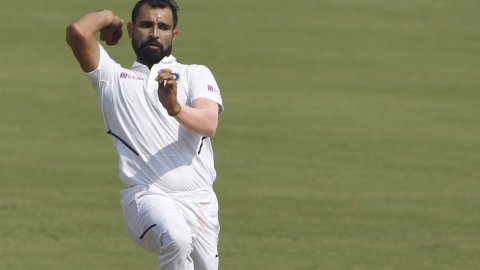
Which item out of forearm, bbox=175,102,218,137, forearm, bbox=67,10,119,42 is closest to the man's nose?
forearm, bbox=67,10,119,42

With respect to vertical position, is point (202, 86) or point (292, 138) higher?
point (202, 86)

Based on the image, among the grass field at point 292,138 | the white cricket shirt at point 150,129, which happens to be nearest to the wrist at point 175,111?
the white cricket shirt at point 150,129

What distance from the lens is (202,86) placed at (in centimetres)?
928

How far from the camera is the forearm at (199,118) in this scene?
877 cm

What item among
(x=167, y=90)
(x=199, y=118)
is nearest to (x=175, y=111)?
(x=167, y=90)

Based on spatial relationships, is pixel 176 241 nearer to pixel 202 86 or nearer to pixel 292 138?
pixel 202 86

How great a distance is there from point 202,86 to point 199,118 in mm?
455

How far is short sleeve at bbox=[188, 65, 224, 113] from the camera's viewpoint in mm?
9227

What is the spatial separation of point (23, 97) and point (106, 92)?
1136 cm

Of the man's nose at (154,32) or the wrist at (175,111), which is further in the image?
the man's nose at (154,32)

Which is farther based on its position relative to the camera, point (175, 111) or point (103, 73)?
point (103, 73)

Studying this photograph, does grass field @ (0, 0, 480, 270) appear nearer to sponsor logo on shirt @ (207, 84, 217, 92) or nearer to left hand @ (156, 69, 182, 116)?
sponsor logo on shirt @ (207, 84, 217, 92)

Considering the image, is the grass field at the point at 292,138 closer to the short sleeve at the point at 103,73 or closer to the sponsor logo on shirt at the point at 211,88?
the short sleeve at the point at 103,73

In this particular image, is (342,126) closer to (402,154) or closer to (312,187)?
(402,154)
